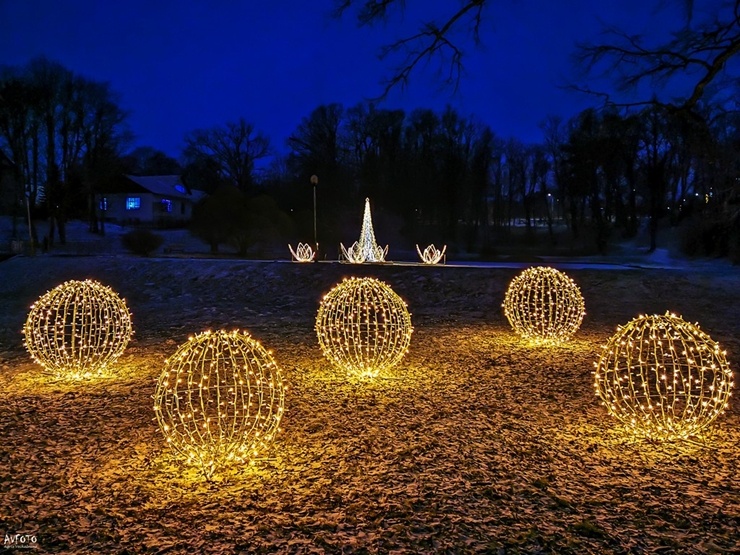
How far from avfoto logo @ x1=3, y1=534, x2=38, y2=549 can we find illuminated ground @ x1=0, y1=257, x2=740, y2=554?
5cm

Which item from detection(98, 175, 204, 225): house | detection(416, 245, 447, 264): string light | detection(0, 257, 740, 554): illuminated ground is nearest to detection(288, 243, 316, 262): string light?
detection(416, 245, 447, 264): string light

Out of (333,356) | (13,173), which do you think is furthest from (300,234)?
(333,356)

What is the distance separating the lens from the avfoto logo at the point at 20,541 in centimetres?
295

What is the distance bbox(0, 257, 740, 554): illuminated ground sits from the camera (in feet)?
9.91

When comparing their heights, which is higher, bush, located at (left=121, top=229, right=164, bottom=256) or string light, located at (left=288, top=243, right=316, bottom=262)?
bush, located at (left=121, top=229, right=164, bottom=256)

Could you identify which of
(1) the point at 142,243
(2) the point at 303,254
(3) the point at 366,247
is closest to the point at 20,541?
(3) the point at 366,247

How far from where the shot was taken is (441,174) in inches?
1655

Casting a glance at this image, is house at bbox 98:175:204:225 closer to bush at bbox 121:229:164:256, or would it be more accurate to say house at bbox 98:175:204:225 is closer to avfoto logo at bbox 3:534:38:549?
bush at bbox 121:229:164:256

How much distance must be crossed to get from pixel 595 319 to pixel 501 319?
73.3 inches

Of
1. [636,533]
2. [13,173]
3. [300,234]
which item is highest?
[13,173]

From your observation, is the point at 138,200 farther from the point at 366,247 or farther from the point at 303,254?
the point at 366,247

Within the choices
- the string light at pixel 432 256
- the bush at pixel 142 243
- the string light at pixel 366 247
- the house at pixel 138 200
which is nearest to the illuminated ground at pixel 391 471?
the string light at pixel 366 247

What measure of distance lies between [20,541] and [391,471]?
7.81ft

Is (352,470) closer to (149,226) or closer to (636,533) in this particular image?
(636,533)
